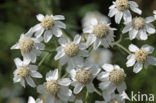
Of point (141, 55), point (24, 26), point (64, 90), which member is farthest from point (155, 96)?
point (24, 26)

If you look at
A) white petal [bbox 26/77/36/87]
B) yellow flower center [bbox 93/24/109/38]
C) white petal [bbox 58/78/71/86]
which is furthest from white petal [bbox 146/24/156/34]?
white petal [bbox 26/77/36/87]

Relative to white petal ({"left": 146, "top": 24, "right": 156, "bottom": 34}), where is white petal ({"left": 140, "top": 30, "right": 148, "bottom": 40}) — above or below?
below

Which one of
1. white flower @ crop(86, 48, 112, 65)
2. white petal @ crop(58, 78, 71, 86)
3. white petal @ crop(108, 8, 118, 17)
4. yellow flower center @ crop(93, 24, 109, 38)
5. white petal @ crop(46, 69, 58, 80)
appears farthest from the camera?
white flower @ crop(86, 48, 112, 65)

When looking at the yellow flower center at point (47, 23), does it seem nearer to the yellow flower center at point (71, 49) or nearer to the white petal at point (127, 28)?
the yellow flower center at point (71, 49)

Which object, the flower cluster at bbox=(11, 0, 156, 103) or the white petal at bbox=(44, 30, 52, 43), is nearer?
the flower cluster at bbox=(11, 0, 156, 103)

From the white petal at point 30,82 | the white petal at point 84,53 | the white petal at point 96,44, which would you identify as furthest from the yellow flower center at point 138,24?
the white petal at point 30,82

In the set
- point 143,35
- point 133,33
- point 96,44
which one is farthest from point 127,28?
point 96,44

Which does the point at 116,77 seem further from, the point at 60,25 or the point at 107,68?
the point at 60,25

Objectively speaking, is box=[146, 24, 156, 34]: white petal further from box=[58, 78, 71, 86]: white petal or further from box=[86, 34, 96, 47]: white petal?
box=[58, 78, 71, 86]: white petal
